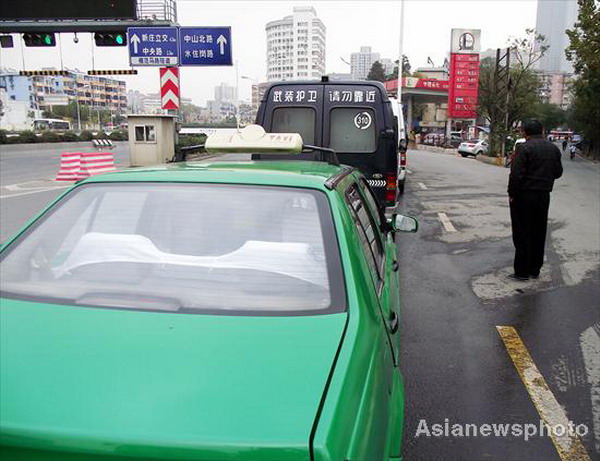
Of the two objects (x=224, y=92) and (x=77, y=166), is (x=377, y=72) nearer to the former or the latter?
(x=224, y=92)

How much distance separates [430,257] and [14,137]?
35.8 m

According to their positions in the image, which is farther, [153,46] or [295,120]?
[153,46]

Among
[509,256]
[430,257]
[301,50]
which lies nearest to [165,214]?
[430,257]

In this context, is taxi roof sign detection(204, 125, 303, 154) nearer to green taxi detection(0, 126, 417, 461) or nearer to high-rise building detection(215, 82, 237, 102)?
green taxi detection(0, 126, 417, 461)

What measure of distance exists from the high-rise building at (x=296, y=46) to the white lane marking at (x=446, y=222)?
64205 mm

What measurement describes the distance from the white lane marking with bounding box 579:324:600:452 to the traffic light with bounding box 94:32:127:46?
20.3 metres

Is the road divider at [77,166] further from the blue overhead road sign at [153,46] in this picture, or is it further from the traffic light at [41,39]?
the traffic light at [41,39]

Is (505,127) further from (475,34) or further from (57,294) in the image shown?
(57,294)

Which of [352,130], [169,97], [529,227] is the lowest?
[529,227]

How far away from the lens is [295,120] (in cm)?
827

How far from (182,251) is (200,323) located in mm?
584

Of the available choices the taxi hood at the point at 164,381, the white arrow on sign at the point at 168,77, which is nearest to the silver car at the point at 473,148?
the white arrow on sign at the point at 168,77

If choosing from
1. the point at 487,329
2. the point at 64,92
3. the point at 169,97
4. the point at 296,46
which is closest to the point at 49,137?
the point at 169,97

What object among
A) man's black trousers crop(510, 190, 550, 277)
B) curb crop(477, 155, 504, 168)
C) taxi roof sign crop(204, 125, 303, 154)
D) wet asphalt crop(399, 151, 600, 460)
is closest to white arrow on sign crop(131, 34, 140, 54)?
wet asphalt crop(399, 151, 600, 460)
